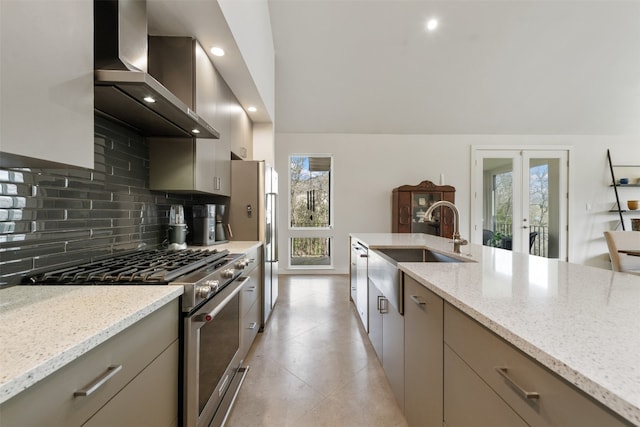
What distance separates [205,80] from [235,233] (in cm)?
133

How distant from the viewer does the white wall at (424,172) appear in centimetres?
501

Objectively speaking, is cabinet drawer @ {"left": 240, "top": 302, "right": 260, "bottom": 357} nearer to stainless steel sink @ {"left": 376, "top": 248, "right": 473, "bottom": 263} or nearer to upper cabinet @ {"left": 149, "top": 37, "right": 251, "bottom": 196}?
upper cabinet @ {"left": 149, "top": 37, "right": 251, "bottom": 196}

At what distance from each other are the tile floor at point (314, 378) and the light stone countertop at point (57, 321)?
1067mm

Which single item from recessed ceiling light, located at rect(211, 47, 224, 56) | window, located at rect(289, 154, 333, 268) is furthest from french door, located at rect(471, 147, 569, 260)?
recessed ceiling light, located at rect(211, 47, 224, 56)

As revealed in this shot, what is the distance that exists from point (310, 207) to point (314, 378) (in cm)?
343

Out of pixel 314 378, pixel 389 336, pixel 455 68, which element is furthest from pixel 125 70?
pixel 455 68

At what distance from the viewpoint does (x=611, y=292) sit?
938mm

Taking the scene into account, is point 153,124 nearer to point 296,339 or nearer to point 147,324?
point 147,324

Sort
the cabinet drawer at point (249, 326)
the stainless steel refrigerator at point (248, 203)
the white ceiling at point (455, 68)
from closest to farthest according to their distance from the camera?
the cabinet drawer at point (249, 326), the stainless steel refrigerator at point (248, 203), the white ceiling at point (455, 68)

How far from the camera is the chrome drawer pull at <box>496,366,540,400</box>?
586 mm

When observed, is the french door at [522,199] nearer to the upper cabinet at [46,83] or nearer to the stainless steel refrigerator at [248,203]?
the stainless steel refrigerator at [248,203]

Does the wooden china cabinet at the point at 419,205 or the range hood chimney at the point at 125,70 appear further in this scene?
the wooden china cabinet at the point at 419,205

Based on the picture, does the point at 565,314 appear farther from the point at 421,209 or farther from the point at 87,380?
the point at 421,209

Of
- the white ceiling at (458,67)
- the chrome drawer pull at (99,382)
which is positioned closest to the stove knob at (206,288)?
the chrome drawer pull at (99,382)
